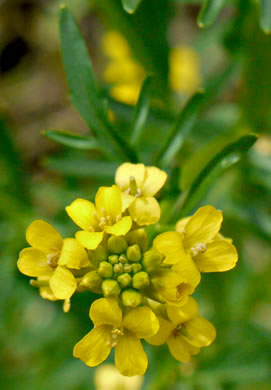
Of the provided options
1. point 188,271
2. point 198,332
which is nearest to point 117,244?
point 188,271

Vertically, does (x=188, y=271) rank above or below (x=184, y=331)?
above

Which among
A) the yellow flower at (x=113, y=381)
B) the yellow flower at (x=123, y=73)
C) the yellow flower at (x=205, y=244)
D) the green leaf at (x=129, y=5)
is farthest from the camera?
the yellow flower at (x=123, y=73)

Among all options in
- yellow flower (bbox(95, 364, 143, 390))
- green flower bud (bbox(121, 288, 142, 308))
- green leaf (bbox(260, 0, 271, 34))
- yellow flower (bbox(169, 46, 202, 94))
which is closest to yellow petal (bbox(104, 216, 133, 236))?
green flower bud (bbox(121, 288, 142, 308))

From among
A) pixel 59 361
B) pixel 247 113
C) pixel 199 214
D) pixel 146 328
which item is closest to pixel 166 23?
pixel 247 113

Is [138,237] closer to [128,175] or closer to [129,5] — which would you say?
[128,175]

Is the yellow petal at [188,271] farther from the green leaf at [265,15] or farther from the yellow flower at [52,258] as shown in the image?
the green leaf at [265,15]

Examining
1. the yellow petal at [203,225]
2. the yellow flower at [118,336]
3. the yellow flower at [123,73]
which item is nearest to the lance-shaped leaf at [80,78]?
the yellow petal at [203,225]
